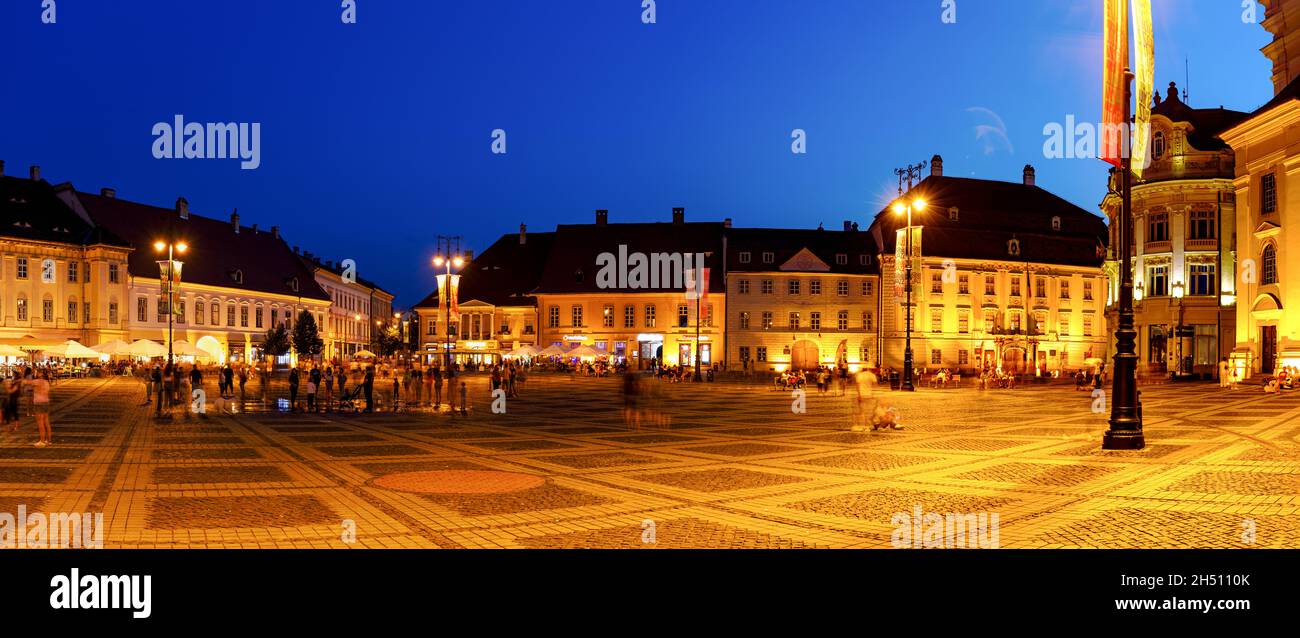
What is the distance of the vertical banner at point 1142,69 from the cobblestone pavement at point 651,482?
228 inches

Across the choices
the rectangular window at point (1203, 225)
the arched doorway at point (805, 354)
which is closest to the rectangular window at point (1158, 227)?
the rectangular window at point (1203, 225)

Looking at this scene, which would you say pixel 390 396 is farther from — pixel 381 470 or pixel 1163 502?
pixel 1163 502

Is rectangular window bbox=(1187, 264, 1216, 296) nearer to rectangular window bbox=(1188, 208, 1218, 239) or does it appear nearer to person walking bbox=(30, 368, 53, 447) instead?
rectangular window bbox=(1188, 208, 1218, 239)

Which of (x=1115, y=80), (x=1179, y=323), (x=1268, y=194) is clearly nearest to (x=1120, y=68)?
(x=1115, y=80)

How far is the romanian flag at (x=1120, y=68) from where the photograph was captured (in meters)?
15.9

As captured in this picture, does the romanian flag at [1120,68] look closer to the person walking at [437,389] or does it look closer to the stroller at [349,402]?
the person walking at [437,389]

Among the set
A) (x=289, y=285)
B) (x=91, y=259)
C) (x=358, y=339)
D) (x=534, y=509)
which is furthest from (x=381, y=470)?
(x=358, y=339)

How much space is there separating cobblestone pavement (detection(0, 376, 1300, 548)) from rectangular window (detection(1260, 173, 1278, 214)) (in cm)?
2206

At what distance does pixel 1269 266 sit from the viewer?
3991 centimetres

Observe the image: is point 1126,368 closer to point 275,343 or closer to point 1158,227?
point 1158,227

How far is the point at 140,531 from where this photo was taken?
27.4 ft

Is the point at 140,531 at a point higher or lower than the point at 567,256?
lower

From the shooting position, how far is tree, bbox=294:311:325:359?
256ft

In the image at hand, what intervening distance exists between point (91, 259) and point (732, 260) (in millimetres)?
50492
